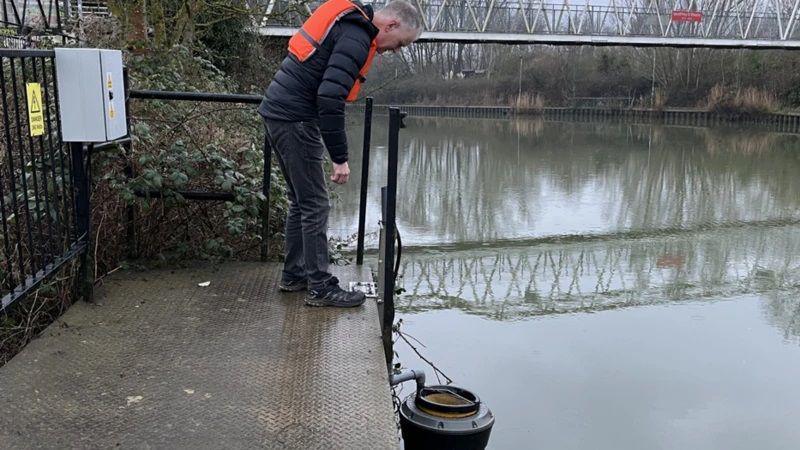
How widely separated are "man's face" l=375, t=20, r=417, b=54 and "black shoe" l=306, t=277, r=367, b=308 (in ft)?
3.89

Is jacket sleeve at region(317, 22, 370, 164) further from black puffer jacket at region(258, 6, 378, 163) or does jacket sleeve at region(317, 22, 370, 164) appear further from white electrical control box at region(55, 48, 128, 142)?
white electrical control box at region(55, 48, 128, 142)

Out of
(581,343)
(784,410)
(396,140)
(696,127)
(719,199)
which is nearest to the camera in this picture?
(396,140)

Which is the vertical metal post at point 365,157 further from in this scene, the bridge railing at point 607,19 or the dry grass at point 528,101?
the dry grass at point 528,101

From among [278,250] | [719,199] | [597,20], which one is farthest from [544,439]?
[597,20]

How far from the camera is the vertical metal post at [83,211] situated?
11.6 feet

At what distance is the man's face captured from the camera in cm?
340

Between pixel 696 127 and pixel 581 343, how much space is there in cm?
3367

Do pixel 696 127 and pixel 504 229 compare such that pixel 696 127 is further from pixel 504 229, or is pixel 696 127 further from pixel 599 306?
pixel 599 306

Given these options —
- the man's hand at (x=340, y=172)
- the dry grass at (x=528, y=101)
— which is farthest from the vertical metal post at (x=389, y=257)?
the dry grass at (x=528, y=101)

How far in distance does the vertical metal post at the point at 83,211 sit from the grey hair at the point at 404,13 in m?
1.54

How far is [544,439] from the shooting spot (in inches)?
171

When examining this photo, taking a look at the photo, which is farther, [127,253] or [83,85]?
[127,253]

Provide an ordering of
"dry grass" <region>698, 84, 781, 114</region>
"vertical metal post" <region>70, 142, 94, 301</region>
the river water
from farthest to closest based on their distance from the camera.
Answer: "dry grass" <region>698, 84, 781, 114</region>
the river water
"vertical metal post" <region>70, 142, 94, 301</region>

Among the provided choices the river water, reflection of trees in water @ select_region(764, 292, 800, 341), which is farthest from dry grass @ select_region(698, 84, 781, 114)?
reflection of trees in water @ select_region(764, 292, 800, 341)
